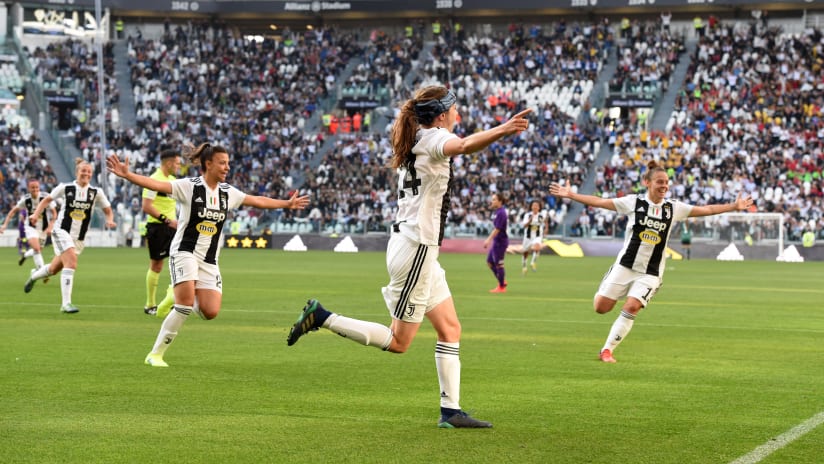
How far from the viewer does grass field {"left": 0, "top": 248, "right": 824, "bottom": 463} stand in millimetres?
7641

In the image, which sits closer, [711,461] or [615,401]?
[711,461]

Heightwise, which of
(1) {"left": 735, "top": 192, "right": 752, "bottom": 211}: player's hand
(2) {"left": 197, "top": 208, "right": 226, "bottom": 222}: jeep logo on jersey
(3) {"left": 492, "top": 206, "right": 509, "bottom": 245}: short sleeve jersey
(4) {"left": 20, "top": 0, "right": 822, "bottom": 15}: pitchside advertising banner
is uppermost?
(4) {"left": 20, "top": 0, "right": 822, "bottom": 15}: pitchside advertising banner

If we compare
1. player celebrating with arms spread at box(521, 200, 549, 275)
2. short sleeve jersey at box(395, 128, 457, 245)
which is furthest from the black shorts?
player celebrating with arms spread at box(521, 200, 549, 275)

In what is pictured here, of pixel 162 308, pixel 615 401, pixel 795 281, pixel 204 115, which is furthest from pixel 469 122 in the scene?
pixel 615 401

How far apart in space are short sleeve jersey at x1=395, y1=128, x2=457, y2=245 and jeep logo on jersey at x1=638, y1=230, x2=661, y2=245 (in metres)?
5.54

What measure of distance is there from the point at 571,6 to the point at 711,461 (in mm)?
63400

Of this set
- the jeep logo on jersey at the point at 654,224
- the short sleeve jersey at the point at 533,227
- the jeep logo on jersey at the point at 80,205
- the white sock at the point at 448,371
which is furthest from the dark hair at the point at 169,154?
the short sleeve jersey at the point at 533,227

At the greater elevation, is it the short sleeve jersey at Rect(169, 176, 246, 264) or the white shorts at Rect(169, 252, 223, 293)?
the short sleeve jersey at Rect(169, 176, 246, 264)

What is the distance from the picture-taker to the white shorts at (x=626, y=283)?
43.5ft

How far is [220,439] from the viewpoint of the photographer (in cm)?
785

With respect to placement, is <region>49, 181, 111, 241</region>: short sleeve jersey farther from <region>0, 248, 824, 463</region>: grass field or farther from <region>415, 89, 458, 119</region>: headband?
<region>415, 89, 458, 119</region>: headband

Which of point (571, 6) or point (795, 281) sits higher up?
point (571, 6)

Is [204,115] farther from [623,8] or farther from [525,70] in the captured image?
[623,8]

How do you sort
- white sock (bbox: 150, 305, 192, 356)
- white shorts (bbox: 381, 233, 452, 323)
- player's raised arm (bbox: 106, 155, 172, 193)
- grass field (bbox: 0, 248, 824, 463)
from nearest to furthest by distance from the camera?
grass field (bbox: 0, 248, 824, 463) < white shorts (bbox: 381, 233, 452, 323) < player's raised arm (bbox: 106, 155, 172, 193) < white sock (bbox: 150, 305, 192, 356)
